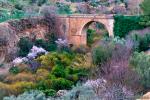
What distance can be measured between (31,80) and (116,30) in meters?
17.7

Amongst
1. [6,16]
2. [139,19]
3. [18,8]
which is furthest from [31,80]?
[18,8]

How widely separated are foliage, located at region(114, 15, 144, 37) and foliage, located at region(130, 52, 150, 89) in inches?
690

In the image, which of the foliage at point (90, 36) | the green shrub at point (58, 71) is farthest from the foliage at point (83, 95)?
the foliage at point (90, 36)

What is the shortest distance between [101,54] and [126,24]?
13123 millimetres

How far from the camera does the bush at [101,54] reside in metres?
34.6

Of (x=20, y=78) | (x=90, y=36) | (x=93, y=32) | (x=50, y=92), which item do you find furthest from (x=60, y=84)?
(x=93, y=32)

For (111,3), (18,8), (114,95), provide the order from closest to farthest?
(114,95)
(18,8)
(111,3)

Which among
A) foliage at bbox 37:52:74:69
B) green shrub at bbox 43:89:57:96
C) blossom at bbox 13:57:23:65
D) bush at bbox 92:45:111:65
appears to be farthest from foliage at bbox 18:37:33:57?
green shrub at bbox 43:89:57:96

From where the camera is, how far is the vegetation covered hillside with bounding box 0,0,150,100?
24.8 meters

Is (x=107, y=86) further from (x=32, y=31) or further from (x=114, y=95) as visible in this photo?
(x=32, y=31)

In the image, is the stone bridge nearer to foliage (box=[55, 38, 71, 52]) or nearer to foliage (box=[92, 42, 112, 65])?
foliage (box=[55, 38, 71, 52])

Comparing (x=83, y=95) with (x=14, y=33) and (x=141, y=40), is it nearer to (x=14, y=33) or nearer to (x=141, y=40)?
(x=141, y=40)

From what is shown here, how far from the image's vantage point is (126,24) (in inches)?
1866

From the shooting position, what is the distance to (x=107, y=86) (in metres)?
23.1
